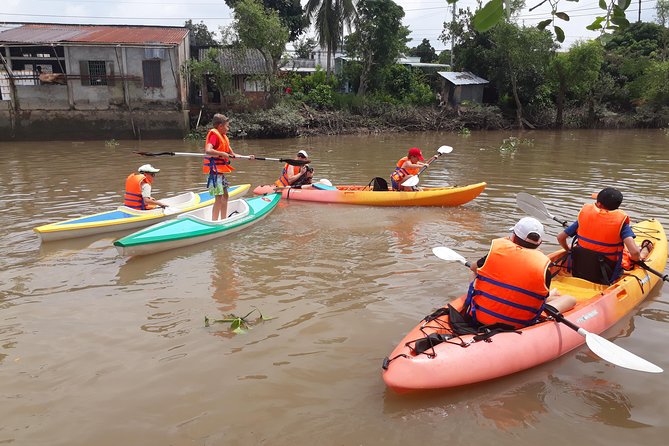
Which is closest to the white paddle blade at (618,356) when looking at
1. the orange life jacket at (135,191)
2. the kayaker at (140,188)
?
the kayaker at (140,188)

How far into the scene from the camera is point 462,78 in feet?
100

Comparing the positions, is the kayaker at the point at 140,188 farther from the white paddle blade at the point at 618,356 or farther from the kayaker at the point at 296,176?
the white paddle blade at the point at 618,356

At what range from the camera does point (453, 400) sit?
3.59 metres

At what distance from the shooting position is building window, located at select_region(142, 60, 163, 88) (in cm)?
2233

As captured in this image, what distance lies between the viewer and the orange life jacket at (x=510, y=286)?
3650 mm

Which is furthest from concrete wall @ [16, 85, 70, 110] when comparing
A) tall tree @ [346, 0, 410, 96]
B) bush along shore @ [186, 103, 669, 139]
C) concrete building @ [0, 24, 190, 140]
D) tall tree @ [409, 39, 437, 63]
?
tall tree @ [409, 39, 437, 63]

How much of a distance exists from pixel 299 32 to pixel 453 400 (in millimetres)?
33194

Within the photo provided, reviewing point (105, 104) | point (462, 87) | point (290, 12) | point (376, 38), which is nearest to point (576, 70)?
point (462, 87)

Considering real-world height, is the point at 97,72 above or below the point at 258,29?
below

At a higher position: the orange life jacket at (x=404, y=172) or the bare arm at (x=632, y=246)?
the orange life jacket at (x=404, y=172)

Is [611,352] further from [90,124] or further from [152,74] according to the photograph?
[90,124]

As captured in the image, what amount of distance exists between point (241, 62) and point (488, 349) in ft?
78.6

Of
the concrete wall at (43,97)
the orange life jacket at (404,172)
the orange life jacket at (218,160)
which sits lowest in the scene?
the orange life jacket at (404,172)

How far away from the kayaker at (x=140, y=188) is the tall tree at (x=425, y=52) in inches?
1550
